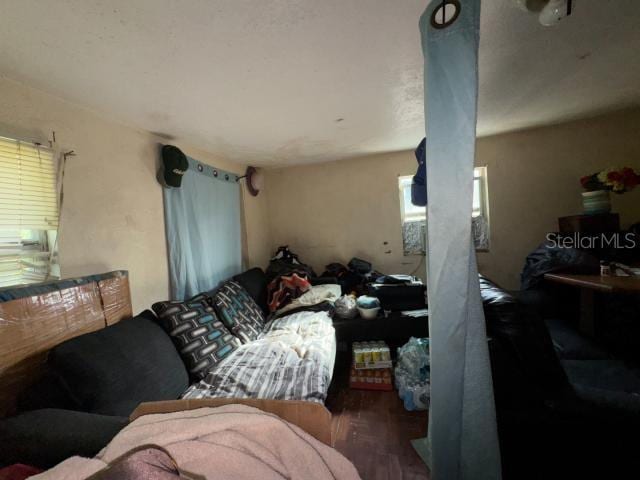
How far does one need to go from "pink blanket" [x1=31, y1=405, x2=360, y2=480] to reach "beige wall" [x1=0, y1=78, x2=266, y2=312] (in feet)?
3.72

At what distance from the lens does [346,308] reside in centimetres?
209

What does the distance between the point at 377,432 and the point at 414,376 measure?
0.43 meters

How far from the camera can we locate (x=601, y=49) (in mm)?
1266

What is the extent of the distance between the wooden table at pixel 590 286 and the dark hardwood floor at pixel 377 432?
4.35 ft

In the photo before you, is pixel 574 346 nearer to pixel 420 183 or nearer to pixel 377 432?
pixel 377 432

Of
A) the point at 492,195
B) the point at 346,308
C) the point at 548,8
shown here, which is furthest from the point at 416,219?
the point at 548,8

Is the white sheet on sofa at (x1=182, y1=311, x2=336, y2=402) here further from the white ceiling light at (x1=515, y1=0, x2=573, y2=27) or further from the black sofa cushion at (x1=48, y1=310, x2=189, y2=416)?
the white ceiling light at (x1=515, y1=0, x2=573, y2=27)

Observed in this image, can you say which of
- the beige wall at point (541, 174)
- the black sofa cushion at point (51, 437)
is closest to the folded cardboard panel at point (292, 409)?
the black sofa cushion at point (51, 437)

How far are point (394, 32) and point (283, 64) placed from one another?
21.0 inches

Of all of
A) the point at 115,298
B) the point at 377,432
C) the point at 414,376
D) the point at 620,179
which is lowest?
the point at 377,432

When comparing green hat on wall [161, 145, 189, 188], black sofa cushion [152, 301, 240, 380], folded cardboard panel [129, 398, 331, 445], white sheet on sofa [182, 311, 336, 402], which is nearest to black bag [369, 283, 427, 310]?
white sheet on sofa [182, 311, 336, 402]

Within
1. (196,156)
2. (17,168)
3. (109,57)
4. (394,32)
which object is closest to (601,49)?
(394,32)

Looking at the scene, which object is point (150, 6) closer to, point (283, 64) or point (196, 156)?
point (283, 64)

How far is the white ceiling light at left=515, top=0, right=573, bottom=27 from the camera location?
801 millimetres
